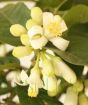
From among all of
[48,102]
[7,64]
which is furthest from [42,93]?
[7,64]

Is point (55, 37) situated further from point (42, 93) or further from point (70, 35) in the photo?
point (42, 93)

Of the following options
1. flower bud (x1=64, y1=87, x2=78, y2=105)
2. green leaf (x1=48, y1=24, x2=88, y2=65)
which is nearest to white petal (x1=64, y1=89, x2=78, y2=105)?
flower bud (x1=64, y1=87, x2=78, y2=105)

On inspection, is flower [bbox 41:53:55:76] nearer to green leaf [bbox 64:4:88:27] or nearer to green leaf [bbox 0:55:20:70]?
green leaf [bbox 64:4:88:27]

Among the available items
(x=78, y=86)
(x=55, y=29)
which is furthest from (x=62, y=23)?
(x=78, y=86)

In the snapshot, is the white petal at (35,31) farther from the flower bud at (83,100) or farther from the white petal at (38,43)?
the flower bud at (83,100)

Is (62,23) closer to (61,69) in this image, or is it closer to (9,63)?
(61,69)

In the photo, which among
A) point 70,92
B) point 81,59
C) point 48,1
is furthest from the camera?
point 48,1
